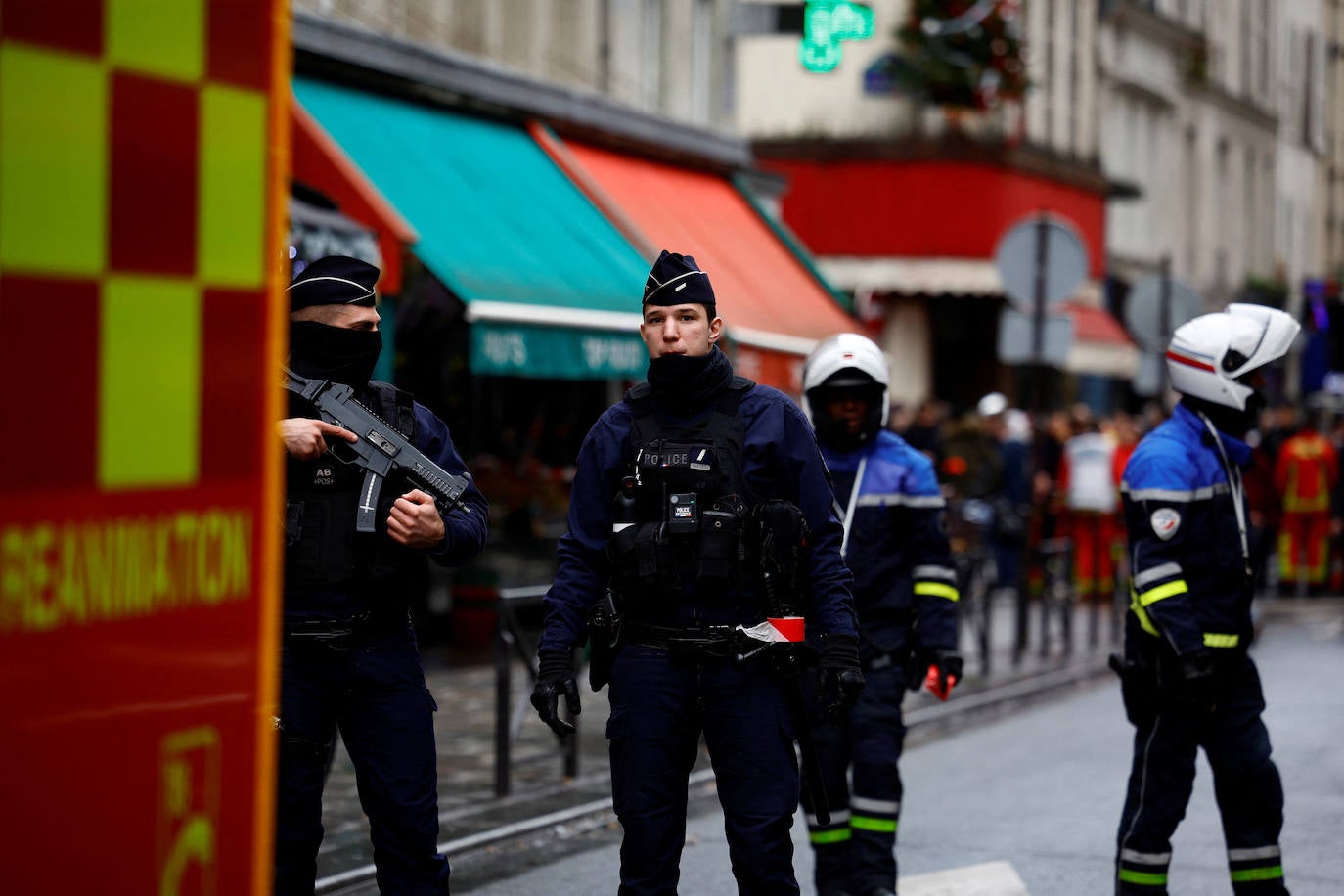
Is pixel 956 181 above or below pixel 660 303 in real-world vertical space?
above

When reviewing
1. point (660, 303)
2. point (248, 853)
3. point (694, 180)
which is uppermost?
point (694, 180)

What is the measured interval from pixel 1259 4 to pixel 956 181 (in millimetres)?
21032

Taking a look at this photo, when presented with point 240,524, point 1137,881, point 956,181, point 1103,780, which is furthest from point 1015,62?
point 240,524

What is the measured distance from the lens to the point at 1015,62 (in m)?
28.4

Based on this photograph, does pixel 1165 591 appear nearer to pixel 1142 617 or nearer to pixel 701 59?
pixel 1142 617

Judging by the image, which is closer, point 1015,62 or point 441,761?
point 441,761

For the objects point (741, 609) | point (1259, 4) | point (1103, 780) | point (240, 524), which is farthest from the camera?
point (1259, 4)

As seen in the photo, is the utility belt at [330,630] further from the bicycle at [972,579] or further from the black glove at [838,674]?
the bicycle at [972,579]

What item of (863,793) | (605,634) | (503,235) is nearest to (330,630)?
(605,634)

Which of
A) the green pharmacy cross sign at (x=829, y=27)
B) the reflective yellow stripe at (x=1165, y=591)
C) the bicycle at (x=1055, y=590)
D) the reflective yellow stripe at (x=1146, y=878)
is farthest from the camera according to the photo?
the bicycle at (x=1055, y=590)

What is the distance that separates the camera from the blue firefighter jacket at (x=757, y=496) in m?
5.54

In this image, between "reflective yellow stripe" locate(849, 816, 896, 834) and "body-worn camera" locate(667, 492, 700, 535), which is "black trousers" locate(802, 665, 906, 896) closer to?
"reflective yellow stripe" locate(849, 816, 896, 834)

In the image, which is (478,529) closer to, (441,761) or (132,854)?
(132,854)

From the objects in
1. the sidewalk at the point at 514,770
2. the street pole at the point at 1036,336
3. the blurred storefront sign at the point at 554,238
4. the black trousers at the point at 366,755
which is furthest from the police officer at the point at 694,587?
the street pole at the point at 1036,336
